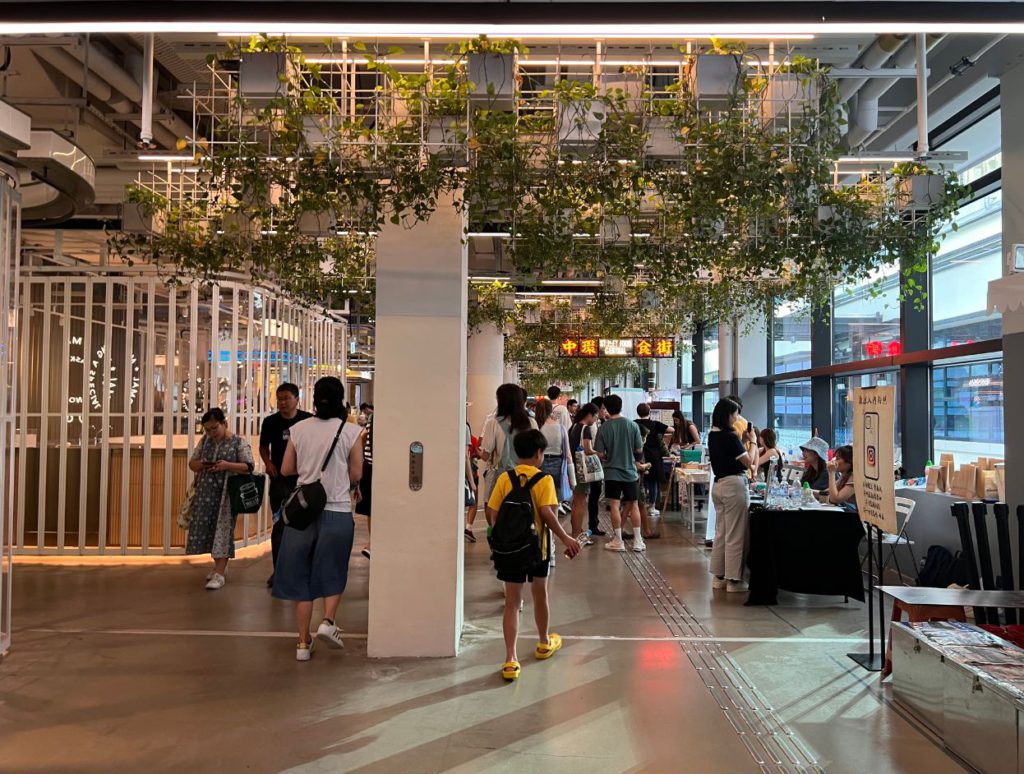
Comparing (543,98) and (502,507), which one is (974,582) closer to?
(502,507)

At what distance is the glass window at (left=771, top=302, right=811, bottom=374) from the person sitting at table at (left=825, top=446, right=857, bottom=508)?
19.0ft

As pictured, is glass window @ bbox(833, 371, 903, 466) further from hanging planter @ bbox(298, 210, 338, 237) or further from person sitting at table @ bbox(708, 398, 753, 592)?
hanging planter @ bbox(298, 210, 338, 237)

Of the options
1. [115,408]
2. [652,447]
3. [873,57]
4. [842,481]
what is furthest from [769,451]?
[115,408]

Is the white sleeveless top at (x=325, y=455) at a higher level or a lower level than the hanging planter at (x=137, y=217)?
lower

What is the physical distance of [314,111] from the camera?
452 centimetres

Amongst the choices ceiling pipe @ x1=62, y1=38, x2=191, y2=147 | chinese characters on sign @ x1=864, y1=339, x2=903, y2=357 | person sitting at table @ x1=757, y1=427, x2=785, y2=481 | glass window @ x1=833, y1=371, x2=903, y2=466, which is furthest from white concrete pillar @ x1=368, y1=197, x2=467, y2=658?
glass window @ x1=833, y1=371, x2=903, y2=466

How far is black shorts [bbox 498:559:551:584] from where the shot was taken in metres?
4.51

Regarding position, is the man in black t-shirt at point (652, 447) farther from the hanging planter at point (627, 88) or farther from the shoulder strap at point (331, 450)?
the shoulder strap at point (331, 450)

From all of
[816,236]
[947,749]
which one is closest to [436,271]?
[816,236]

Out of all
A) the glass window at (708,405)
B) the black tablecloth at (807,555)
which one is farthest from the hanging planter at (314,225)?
the glass window at (708,405)

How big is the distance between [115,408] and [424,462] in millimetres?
4707

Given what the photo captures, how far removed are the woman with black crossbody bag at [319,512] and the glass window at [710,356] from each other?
51.9ft

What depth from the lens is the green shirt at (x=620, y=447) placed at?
28.4ft

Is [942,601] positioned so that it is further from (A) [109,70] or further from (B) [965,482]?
(A) [109,70]
